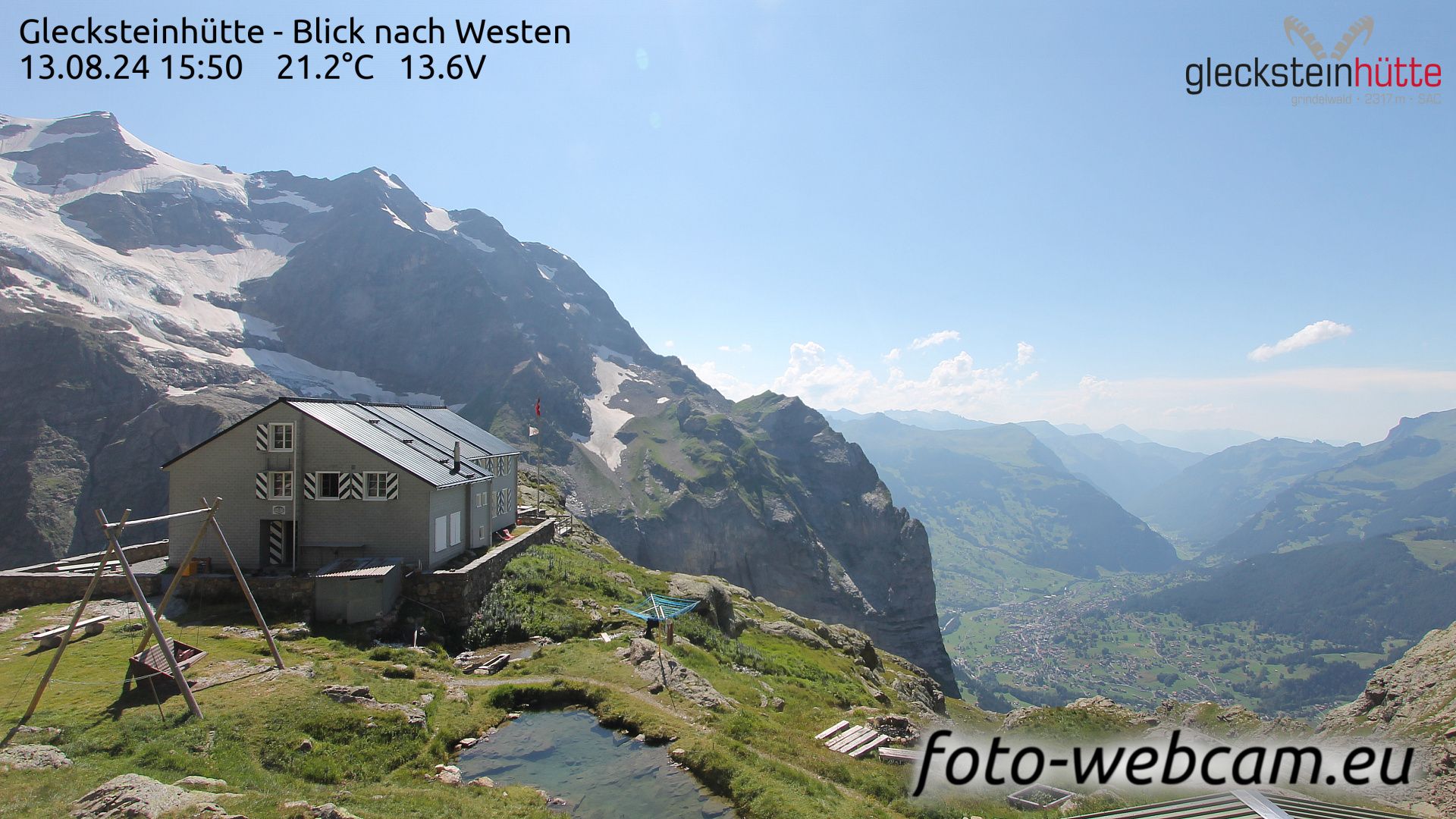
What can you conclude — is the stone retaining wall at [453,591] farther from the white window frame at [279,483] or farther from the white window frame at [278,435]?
the white window frame at [278,435]

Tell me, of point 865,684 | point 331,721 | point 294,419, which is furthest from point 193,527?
point 865,684

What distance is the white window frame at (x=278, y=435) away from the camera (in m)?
33.6

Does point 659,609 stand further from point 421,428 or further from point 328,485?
point 421,428

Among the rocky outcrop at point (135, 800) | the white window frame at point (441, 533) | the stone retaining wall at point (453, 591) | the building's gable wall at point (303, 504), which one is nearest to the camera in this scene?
the rocky outcrop at point (135, 800)

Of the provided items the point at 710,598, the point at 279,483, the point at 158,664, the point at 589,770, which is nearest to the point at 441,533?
the point at 279,483

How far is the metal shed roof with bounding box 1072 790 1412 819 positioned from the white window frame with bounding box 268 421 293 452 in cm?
3768

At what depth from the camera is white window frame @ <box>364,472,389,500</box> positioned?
33562 mm

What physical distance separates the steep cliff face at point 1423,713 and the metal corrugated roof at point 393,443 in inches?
1493

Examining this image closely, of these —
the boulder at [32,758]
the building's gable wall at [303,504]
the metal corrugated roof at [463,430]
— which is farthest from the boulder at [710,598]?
the boulder at [32,758]

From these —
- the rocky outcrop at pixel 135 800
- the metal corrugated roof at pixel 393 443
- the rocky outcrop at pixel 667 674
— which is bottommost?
the rocky outcrop at pixel 667 674

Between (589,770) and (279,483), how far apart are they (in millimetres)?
26172

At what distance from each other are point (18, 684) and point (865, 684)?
3758 centimetres

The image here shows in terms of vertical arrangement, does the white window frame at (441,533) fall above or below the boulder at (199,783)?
above

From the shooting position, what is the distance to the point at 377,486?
33719 millimetres
